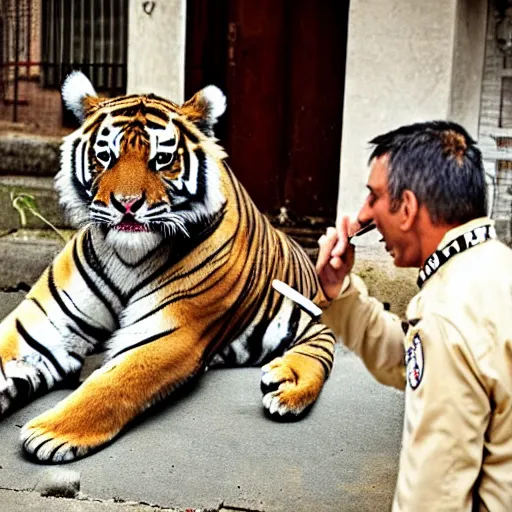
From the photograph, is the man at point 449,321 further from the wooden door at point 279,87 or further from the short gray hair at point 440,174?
the wooden door at point 279,87

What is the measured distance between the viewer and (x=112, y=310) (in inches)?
169

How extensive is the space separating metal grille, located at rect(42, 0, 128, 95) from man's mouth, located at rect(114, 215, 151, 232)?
A: 1358 millimetres

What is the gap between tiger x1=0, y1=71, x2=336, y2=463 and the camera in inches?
160

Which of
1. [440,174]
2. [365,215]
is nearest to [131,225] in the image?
[365,215]

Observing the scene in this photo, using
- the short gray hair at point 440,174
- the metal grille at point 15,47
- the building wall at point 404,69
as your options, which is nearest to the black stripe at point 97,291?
the building wall at point 404,69

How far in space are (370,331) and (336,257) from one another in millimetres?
239

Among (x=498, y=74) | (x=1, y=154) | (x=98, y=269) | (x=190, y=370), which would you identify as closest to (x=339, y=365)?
(x=190, y=370)

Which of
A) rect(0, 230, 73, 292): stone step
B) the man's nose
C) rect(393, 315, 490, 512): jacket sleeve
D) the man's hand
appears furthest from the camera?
rect(0, 230, 73, 292): stone step

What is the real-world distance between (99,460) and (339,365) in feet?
5.06

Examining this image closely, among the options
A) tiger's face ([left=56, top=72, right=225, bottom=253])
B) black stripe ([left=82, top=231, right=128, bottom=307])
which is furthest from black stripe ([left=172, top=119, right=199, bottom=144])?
black stripe ([left=82, top=231, right=128, bottom=307])

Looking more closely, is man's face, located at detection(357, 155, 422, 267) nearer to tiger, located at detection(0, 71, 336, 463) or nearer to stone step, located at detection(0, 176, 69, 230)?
tiger, located at detection(0, 71, 336, 463)

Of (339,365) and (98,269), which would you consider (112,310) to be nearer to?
(98,269)

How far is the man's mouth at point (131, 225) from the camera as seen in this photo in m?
4.12

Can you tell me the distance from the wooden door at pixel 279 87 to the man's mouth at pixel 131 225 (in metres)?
1.22
